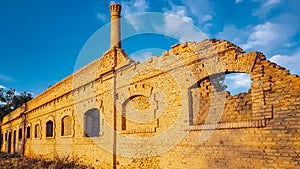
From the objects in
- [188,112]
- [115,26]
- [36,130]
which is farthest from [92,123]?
[36,130]

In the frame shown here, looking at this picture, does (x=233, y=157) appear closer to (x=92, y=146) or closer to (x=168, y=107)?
(x=168, y=107)

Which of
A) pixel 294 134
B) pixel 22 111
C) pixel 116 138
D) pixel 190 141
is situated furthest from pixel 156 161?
pixel 22 111

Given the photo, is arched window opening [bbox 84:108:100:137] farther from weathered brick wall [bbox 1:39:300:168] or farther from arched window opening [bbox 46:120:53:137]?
arched window opening [bbox 46:120:53:137]

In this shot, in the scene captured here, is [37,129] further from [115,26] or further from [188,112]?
[188,112]

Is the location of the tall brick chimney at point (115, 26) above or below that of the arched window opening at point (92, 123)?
above

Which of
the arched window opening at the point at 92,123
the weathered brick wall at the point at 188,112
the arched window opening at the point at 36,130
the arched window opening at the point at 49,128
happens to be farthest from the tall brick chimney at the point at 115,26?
the arched window opening at the point at 36,130

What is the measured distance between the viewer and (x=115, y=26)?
12.9 metres

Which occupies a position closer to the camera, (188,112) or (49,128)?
(188,112)

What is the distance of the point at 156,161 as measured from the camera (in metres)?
8.38

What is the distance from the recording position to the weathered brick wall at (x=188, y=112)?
5.61 metres

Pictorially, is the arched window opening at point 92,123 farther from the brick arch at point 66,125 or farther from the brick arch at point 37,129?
the brick arch at point 37,129

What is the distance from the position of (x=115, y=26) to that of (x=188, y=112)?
6.88 m

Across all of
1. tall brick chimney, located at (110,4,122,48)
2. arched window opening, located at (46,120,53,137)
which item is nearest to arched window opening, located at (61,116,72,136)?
arched window opening, located at (46,120,53,137)

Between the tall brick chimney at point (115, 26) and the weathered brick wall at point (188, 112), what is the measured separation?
4.48 ft
